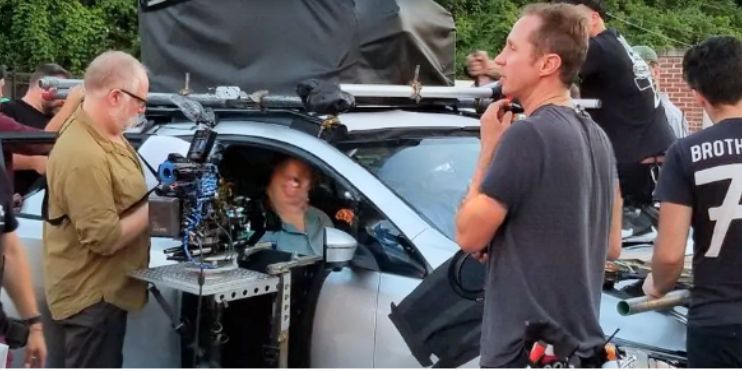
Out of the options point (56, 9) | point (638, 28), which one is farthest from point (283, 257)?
point (638, 28)

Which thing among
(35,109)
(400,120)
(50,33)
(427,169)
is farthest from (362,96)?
(50,33)

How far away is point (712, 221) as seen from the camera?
121 inches

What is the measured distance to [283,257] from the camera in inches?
162

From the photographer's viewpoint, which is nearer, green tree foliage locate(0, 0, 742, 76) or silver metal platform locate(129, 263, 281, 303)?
silver metal platform locate(129, 263, 281, 303)

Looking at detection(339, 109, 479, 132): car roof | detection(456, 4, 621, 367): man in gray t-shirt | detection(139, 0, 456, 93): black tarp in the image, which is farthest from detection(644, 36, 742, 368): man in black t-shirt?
detection(139, 0, 456, 93): black tarp

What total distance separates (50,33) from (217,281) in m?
12.4

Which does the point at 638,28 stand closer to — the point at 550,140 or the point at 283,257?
the point at 283,257

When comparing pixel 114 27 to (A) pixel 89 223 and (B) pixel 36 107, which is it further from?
(A) pixel 89 223

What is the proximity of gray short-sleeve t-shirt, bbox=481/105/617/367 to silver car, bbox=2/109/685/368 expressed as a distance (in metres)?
0.89

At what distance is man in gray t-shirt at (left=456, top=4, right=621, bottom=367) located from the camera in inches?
97.0

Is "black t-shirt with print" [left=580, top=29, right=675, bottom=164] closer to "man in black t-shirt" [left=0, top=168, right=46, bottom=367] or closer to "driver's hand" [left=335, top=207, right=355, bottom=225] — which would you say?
"driver's hand" [left=335, top=207, right=355, bottom=225]

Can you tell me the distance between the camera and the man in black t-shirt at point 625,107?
5020 mm

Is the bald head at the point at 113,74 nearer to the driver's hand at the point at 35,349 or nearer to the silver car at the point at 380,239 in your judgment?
the silver car at the point at 380,239

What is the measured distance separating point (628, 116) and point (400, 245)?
1890 mm
